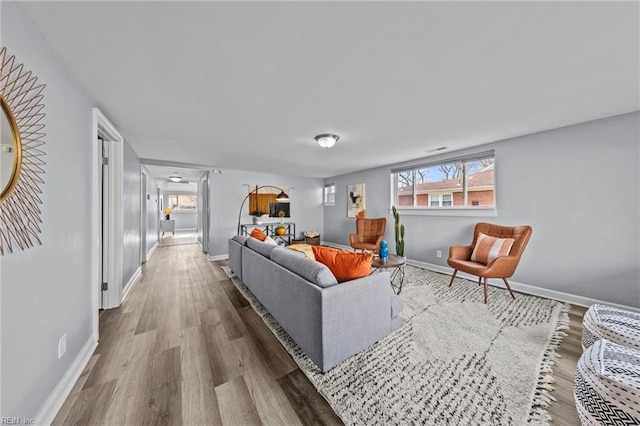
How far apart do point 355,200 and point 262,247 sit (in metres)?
3.89

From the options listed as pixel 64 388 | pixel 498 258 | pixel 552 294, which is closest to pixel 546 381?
pixel 498 258

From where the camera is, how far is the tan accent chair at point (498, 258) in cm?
268

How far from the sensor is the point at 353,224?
620 centimetres

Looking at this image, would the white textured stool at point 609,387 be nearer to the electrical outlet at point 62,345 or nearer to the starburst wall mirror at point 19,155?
the starburst wall mirror at point 19,155

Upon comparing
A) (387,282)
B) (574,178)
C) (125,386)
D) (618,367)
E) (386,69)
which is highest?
(386,69)

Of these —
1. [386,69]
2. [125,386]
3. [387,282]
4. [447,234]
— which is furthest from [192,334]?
[447,234]

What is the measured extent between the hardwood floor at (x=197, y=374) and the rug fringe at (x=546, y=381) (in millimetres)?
39

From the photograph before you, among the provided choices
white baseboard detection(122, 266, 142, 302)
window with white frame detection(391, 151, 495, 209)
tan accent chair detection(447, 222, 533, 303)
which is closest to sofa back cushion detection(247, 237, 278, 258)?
white baseboard detection(122, 266, 142, 302)

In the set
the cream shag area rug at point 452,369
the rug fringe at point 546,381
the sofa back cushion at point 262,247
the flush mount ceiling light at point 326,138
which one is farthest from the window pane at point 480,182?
the sofa back cushion at point 262,247

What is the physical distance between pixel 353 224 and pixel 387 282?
430cm

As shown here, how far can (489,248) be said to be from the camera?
298cm

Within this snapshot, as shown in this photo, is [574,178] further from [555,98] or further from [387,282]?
[387,282]

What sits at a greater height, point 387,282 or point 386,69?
point 386,69

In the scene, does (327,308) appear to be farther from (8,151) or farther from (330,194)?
(330,194)
